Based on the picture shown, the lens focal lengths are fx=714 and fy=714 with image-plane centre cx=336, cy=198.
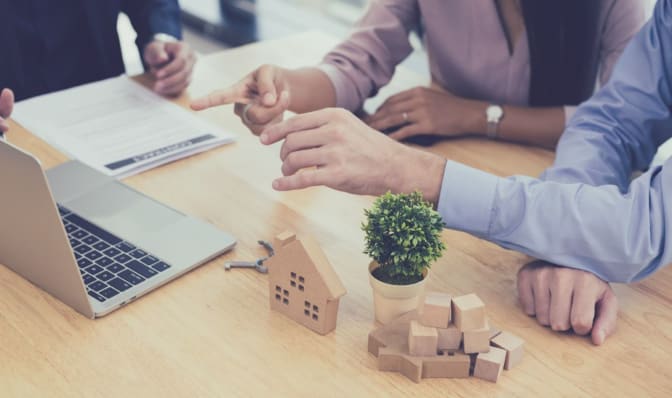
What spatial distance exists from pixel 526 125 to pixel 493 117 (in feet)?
0.21

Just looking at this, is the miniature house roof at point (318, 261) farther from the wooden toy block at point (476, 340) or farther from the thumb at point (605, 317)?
the thumb at point (605, 317)

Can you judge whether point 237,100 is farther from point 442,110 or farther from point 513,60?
point 513,60

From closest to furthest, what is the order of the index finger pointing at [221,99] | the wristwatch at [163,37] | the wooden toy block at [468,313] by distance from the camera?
the wooden toy block at [468,313], the index finger pointing at [221,99], the wristwatch at [163,37]

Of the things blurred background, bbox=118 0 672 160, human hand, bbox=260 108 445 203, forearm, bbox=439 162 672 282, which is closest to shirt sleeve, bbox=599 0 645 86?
forearm, bbox=439 162 672 282

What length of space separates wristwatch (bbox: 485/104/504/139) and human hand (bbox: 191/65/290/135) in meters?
0.41

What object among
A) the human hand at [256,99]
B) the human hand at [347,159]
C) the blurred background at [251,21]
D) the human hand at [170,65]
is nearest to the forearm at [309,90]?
the human hand at [256,99]

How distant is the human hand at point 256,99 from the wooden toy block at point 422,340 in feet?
1.80

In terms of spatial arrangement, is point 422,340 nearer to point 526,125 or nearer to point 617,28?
point 526,125

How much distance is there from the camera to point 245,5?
152 inches

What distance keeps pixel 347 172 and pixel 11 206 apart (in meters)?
0.43

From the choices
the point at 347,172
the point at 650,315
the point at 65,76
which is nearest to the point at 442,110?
the point at 347,172

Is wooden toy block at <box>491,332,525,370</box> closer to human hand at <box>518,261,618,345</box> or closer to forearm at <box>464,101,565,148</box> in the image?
human hand at <box>518,261,618,345</box>

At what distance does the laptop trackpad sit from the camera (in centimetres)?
105

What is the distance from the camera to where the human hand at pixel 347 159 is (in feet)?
3.26
